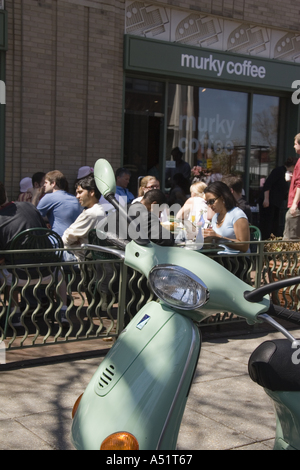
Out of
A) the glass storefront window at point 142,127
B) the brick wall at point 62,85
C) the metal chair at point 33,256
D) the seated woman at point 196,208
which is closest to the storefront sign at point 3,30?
the brick wall at point 62,85

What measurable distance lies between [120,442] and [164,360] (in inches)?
13.1

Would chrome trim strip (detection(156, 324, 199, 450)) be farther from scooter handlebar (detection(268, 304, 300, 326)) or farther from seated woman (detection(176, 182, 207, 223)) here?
seated woman (detection(176, 182, 207, 223))

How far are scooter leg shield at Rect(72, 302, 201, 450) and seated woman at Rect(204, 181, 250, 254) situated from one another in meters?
4.05

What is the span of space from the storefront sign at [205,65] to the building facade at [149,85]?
21 millimetres

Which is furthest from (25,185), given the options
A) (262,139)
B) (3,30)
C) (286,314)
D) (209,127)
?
(286,314)

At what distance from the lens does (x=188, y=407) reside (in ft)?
13.4

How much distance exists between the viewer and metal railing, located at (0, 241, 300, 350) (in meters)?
4.88

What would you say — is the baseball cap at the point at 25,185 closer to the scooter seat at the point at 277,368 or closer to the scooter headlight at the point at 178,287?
the scooter seat at the point at 277,368

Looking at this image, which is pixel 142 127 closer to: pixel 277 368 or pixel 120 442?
pixel 277 368

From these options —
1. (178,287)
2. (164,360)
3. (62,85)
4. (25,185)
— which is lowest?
(164,360)

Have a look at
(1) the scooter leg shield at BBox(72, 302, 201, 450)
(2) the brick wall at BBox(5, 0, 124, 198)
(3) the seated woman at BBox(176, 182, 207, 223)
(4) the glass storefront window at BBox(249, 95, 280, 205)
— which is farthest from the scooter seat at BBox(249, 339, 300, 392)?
(4) the glass storefront window at BBox(249, 95, 280, 205)
